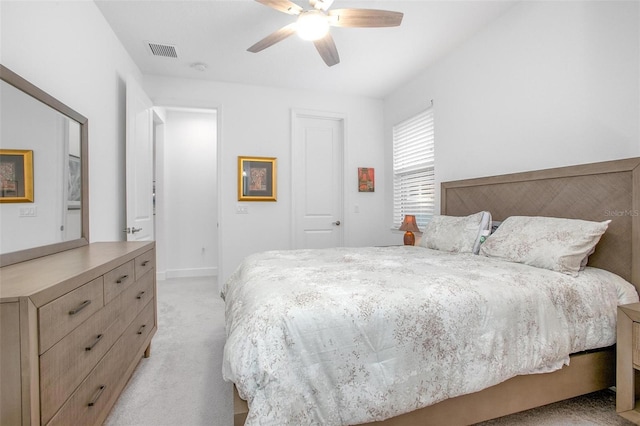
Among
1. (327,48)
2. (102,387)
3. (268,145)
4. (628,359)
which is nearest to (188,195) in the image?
(268,145)

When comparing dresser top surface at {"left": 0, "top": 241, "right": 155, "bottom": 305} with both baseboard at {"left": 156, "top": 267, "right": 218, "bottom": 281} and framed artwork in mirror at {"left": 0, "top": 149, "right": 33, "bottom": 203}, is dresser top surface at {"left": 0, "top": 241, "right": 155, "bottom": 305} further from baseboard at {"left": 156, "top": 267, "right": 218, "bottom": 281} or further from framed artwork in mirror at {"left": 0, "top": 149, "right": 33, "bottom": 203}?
baseboard at {"left": 156, "top": 267, "right": 218, "bottom": 281}

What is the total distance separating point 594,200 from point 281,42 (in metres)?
2.81

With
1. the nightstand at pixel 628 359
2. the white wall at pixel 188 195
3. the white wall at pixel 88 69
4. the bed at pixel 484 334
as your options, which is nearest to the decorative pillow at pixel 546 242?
the bed at pixel 484 334

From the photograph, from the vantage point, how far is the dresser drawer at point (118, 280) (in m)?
1.46

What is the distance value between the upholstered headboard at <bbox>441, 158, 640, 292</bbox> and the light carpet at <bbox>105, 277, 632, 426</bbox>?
2.45ft

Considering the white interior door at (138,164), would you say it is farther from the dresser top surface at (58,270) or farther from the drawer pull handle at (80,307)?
the drawer pull handle at (80,307)

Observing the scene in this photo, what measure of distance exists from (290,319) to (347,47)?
2814 millimetres

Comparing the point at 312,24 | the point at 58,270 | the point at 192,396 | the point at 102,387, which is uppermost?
the point at 312,24

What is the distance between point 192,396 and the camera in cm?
178

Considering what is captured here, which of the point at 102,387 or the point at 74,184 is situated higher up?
the point at 74,184

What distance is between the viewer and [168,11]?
248 cm

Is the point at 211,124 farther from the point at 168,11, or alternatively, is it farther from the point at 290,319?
the point at 290,319

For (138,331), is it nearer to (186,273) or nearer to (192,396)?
(192,396)

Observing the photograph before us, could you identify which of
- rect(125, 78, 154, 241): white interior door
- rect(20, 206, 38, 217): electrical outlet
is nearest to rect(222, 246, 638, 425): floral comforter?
rect(20, 206, 38, 217): electrical outlet
